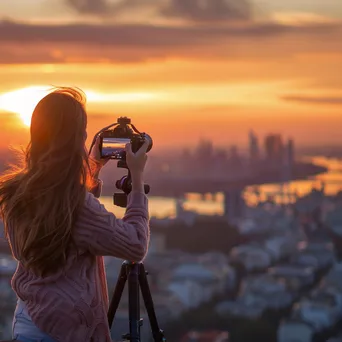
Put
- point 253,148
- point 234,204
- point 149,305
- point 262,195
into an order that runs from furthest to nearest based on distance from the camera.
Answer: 1. point 262,195
2. point 234,204
3. point 253,148
4. point 149,305

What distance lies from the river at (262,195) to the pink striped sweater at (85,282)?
62.1 ft

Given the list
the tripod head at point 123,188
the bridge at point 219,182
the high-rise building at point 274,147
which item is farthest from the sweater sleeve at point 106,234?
the high-rise building at point 274,147

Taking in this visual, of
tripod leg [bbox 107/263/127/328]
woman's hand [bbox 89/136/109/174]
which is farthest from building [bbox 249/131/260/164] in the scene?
woman's hand [bbox 89/136/109/174]

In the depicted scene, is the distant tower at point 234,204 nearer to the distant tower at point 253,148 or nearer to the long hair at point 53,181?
the distant tower at point 253,148

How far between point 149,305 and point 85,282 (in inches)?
11.7

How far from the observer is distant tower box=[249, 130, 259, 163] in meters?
23.9

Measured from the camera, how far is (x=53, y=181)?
147 centimetres

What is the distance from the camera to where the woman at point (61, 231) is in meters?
1.46

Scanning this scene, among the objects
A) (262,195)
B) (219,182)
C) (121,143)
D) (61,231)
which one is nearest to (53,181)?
(61,231)

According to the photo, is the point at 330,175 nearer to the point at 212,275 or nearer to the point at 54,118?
the point at 212,275

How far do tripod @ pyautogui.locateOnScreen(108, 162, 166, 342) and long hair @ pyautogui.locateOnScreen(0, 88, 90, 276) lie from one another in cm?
18

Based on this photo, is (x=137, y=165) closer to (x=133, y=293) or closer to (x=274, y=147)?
(x=133, y=293)

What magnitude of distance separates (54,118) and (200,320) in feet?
39.2

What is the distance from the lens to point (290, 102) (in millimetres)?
19438
